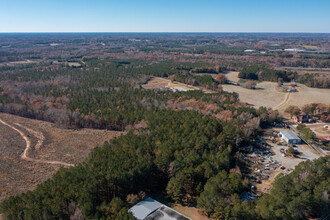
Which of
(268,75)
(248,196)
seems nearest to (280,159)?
(248,196)

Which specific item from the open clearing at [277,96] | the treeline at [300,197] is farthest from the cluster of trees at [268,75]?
the treeline at [300,197]

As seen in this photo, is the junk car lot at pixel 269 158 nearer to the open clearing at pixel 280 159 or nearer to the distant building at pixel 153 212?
the open clearing at pixel 280 159

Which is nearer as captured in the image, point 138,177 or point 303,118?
point 138,177

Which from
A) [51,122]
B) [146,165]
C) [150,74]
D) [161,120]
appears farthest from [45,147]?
[150,74]

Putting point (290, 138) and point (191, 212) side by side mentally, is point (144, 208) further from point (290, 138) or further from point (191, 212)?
point (290, 138)

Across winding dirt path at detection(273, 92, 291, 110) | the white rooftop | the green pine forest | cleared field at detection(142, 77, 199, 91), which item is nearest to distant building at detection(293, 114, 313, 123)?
the green pine forest

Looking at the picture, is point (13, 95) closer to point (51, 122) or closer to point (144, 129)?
point (51, 122)
